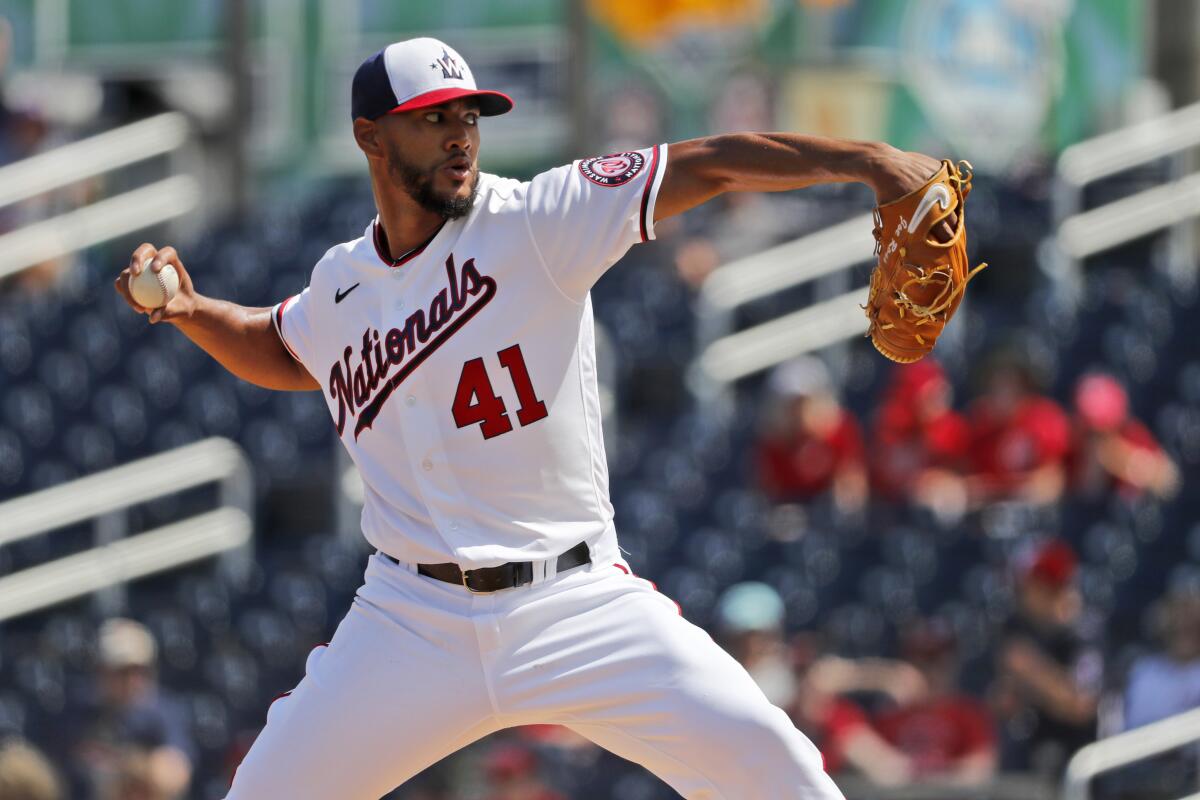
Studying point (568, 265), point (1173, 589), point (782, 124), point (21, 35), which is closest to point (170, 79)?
point (21, 35)

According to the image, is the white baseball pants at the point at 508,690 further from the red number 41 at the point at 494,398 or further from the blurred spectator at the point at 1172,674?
the blurred spectator at the point at 1172,674

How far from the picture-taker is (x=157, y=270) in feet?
12.9

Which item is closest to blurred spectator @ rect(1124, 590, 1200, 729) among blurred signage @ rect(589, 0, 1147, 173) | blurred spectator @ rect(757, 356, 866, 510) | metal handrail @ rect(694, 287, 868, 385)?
blurred spectator @ rect(757, 356, 866, 510)

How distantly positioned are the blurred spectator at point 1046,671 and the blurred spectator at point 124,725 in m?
2.79

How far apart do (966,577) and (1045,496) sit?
457 millimetres

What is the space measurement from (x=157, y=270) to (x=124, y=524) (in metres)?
5.19

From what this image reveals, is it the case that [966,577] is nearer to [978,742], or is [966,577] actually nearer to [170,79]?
[978,742]

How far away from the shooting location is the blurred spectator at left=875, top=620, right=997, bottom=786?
21.4 ft

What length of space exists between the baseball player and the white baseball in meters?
0.42

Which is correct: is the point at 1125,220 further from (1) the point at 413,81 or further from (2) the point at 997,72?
(1) the point at 413,81

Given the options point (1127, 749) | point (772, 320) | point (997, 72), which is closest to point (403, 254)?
point (1127, 749)

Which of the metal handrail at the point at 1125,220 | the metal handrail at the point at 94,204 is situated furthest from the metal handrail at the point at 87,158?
the metal handrail at the point at 1125,220

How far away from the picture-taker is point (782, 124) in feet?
41.4

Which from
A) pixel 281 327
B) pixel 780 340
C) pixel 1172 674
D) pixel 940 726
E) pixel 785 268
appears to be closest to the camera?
pixel 281 327
